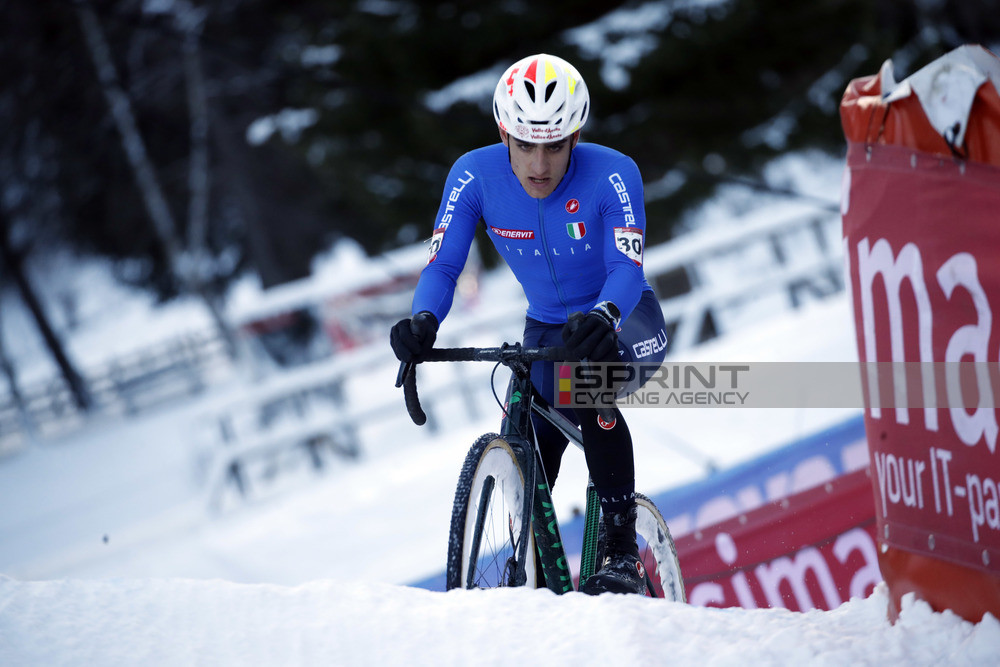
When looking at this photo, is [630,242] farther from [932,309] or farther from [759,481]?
[759,481]

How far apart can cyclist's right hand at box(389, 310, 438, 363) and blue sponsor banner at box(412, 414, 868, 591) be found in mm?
2222

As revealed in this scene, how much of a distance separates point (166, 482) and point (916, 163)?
10473 millimetres

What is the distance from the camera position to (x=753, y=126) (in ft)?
35.9

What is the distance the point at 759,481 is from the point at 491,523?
2.43m

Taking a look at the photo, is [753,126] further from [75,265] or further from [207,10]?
[75,265]

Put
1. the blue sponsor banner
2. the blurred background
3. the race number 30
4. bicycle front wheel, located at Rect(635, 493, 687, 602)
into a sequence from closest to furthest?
the race number 30 → bicycle front wheel, located at Rect(635, 493, 687, 602) → the blue sponsor banner → the blurred background

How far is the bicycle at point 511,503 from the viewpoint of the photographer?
2551mm

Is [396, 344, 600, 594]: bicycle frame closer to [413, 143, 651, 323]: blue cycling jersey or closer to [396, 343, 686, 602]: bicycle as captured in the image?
[396, 343, 686, 602]: bicycle

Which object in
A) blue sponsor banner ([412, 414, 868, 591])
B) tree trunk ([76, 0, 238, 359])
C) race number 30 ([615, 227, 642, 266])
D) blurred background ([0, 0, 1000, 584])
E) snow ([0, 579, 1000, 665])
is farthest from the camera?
tree trunk ([76, 0, 238, 359])

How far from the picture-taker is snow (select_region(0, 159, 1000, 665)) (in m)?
2.25

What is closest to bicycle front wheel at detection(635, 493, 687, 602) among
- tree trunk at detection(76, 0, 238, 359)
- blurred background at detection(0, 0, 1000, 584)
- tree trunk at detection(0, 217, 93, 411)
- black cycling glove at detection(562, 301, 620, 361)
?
black cycling glove at detection(562, 301, 620, 361)

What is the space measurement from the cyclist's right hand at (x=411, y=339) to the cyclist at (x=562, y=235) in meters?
0.04

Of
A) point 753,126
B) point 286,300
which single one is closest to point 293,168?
point 286,300

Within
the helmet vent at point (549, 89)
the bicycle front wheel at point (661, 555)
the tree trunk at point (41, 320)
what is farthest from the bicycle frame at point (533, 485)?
the tree trunk at point (41, 320)
